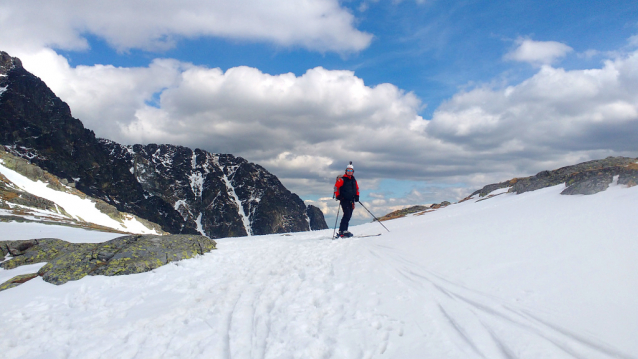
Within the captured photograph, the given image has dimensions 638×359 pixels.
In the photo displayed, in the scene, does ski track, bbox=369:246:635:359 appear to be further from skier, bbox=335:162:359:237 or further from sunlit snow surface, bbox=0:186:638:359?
skier, bbox=335:162:359:237

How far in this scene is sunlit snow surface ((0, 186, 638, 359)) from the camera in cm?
470

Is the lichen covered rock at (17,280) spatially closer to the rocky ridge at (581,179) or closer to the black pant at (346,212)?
the black pant at (346,212)

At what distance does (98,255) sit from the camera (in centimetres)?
1074

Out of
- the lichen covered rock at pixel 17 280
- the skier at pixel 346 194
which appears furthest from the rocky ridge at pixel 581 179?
the lichen covered rock at pixel 17 280

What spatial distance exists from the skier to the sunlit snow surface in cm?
588

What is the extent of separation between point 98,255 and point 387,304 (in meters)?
10.1

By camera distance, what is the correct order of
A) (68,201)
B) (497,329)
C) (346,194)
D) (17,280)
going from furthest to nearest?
1. (68,201)
2. (346,194)
3. (17,280)
4. (497,329)

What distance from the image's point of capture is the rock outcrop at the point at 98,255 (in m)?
9.71

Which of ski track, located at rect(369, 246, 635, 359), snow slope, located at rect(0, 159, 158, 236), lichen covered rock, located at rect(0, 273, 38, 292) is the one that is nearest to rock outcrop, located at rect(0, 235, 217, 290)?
lichen covered rock, located at rect(0, 273, 38, 292)

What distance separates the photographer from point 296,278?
914cm

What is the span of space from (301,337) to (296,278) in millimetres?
3525

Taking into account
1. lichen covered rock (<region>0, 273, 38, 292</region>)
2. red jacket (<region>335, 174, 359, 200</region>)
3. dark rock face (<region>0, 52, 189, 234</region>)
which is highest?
dark rock face (<region>0, 52, 189, 234</region>)

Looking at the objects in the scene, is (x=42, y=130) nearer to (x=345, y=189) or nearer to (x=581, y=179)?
(x=345, y=189)

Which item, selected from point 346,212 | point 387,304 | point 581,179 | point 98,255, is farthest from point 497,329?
point 581,179
